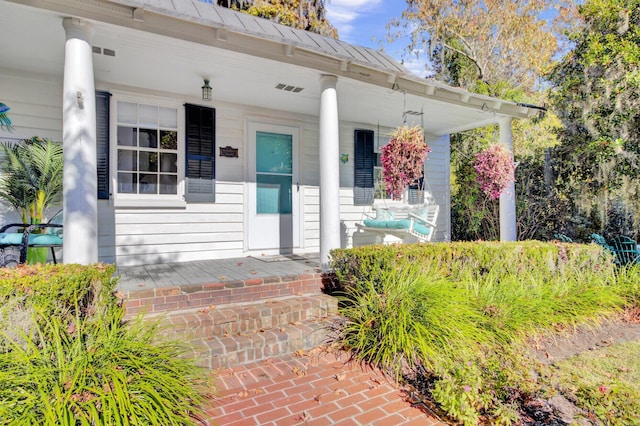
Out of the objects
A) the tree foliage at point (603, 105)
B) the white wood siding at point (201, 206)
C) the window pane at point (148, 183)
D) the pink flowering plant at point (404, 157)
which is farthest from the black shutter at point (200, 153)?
the tree foliage at point (603, 105)

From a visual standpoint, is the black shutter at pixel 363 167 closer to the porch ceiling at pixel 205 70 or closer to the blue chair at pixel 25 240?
the porch ceiling at pixel 205 70

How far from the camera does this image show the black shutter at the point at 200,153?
5301mm

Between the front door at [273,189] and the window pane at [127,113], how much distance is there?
5.45 feet

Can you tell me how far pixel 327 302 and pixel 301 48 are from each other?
9.13ft

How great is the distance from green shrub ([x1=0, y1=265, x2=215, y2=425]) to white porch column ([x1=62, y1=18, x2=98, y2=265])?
56cm

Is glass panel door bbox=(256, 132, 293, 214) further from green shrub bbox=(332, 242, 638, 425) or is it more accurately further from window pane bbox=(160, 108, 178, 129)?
green shrub bbox=(332, 242, 638, 425)

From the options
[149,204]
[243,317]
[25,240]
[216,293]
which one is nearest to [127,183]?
[149,204]

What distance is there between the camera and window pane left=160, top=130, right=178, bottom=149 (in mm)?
5250

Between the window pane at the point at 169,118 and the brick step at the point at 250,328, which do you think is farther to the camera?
the window pane at the point at 169,118

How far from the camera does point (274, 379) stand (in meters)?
2.65

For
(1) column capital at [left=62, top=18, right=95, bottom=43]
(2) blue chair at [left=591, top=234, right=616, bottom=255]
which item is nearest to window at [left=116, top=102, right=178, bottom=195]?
(1) column capital at [left=62, top=18, right=95, bottom=43]

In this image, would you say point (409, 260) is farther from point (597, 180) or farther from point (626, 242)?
point (597, 180)

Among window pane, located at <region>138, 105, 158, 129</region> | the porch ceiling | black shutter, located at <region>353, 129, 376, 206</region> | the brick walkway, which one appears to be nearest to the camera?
the brick walkway

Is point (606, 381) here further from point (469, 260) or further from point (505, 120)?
point (505, 120)
